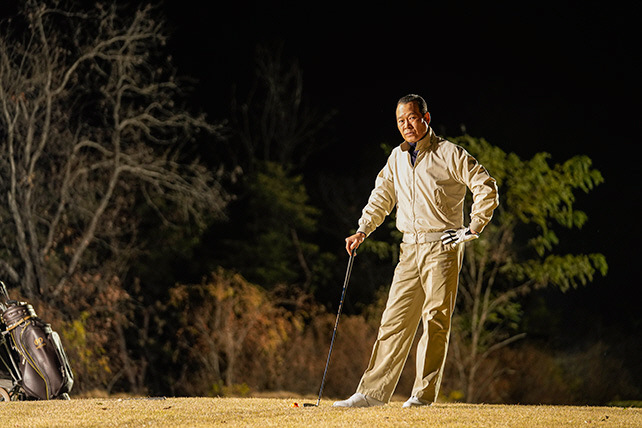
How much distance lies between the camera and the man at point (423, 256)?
5.36m

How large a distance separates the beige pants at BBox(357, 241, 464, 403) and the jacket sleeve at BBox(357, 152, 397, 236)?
29 cm

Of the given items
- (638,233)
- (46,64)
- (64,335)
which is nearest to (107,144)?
(46,64)

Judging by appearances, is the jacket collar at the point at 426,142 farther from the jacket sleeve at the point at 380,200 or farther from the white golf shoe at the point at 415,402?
the white golf shoe at the point at 415,402

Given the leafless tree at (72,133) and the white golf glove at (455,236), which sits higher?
the leafless tree at (72,133)

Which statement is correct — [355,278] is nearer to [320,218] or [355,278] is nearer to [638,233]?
[320,218]

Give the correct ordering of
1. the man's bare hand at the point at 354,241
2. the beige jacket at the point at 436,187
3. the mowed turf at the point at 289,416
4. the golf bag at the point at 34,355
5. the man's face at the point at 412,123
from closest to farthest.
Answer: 1. the mowed turf at the point at 289,416
2. the beige jacket at the point at 436,187
3. the man's face at the point at 412,123
4. the man's bare hand at the point at 354,241
5. the golf bag at the point at 34,355

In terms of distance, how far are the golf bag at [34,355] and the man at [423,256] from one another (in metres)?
2.25

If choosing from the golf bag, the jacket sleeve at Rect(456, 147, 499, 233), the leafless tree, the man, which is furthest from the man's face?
the leafless tree

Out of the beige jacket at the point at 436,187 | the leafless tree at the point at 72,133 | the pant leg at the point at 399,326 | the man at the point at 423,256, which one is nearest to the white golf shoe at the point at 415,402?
the man at the point at 423,256

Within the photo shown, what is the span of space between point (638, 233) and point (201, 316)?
6.31 m

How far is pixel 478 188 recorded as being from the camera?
5250 millimetres

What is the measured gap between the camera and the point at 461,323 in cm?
1247

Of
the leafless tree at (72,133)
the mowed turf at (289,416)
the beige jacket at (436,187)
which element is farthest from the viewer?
the leafless tree at (72,133)

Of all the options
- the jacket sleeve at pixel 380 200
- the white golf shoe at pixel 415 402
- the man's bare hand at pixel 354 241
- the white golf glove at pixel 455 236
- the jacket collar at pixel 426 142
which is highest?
the jacket collar at pixel 426 142
